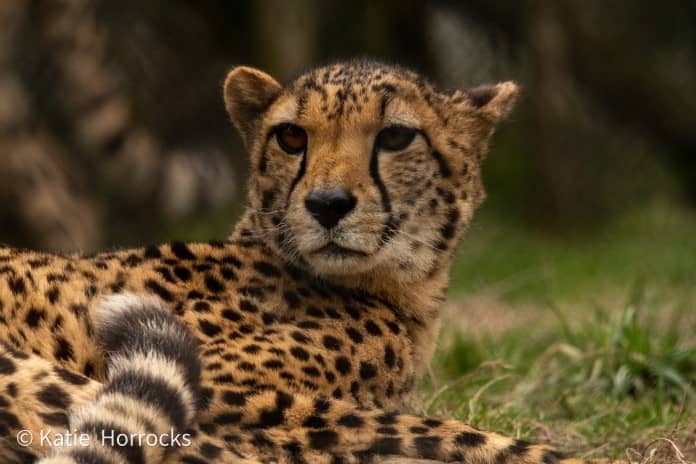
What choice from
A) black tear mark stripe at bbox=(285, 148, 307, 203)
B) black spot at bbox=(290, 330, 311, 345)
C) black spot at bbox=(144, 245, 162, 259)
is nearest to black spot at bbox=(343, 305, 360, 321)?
black spot at bbox=(290, 330, 311, 345)

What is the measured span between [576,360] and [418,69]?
1540 millimetres

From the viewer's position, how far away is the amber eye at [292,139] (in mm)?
3297

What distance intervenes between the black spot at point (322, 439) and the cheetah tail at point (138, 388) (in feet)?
0.95

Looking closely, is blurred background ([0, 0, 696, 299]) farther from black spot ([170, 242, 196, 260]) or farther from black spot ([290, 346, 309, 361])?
black spot ([290, 346, 309, 361])

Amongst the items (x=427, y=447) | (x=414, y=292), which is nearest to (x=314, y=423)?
(x=427, y=447)

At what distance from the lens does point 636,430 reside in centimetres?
381

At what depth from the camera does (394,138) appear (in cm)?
329

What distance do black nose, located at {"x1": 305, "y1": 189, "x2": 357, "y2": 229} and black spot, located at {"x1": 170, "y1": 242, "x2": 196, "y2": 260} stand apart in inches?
15.1

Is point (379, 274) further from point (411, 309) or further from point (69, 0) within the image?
point (69, 0)

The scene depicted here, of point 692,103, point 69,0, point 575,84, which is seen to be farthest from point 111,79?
point 692,103

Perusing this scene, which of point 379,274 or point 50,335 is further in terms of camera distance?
point 379,274

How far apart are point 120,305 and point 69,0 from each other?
338cm

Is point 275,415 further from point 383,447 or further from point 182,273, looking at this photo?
point 182,273

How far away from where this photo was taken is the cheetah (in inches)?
105
